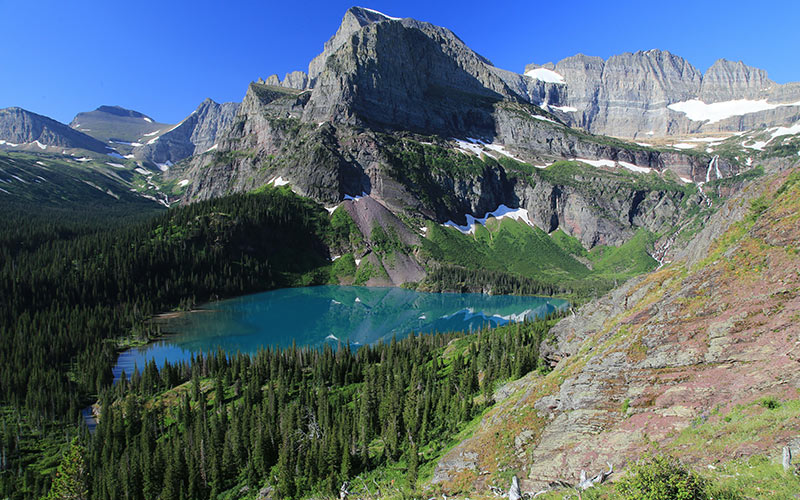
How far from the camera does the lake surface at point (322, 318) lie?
94356mm

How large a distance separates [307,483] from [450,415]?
1609cm

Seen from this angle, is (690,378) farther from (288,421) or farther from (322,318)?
(322,318)

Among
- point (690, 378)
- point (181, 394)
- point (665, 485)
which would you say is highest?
point (690, 378)

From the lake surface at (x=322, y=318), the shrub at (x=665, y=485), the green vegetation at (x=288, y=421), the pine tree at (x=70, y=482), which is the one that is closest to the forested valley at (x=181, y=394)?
the green vegetation at (x=288, y=421)

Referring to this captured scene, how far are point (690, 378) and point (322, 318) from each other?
10667 centimetres

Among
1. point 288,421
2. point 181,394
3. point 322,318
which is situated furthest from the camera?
point 322,318

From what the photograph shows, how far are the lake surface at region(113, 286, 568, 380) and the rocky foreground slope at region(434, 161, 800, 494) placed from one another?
Answer: 67770 mm

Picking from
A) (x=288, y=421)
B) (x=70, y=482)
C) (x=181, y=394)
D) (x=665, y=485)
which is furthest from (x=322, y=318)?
(x=665, y=485)

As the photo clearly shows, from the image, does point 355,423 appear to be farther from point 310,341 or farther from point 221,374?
point 310,341

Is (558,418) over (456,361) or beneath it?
over

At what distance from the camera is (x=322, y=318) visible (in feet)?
393

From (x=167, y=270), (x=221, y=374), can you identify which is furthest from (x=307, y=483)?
(x=167, y=270)

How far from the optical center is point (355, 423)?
4991 cm

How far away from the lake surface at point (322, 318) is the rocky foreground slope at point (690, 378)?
222ft
